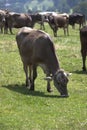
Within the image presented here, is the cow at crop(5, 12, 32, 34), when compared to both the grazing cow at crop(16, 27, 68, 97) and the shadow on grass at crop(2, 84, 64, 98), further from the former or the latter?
the grazing cow at crop(16, 27, 68, 97)

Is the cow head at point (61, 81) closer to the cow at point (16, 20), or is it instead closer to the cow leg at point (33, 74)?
the cow leg at point (33, 74)

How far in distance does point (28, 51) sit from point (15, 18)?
1050 inches

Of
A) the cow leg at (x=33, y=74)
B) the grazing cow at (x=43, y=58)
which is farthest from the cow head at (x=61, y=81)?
the cow leg at (x=33, y=74)

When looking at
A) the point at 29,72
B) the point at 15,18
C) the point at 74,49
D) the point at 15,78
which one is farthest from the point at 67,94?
the point at 15,18

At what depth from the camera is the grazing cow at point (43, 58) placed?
14.6 metres

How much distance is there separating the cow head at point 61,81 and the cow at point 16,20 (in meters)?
26.7

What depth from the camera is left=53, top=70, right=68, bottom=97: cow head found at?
14453mm

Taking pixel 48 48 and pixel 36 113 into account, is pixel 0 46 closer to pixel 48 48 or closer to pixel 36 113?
pixel 48 48

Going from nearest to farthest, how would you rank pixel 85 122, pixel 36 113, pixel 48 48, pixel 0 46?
pixel 85 122
pixel 36 113
pixel 48 48
pixel 0 46

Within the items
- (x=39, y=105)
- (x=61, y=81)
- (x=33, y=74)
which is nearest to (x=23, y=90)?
(x=33, y=74)

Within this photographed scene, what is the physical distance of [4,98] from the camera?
1369cm

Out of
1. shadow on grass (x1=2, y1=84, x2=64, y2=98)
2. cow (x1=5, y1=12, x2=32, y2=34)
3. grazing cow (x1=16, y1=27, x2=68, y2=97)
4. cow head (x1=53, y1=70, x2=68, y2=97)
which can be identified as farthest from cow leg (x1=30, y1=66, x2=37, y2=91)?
cow (x1=5, y1=12, x2=32, y2=34)

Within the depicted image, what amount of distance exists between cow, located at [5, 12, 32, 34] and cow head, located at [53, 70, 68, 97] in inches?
1053

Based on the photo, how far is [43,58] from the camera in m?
15.1
